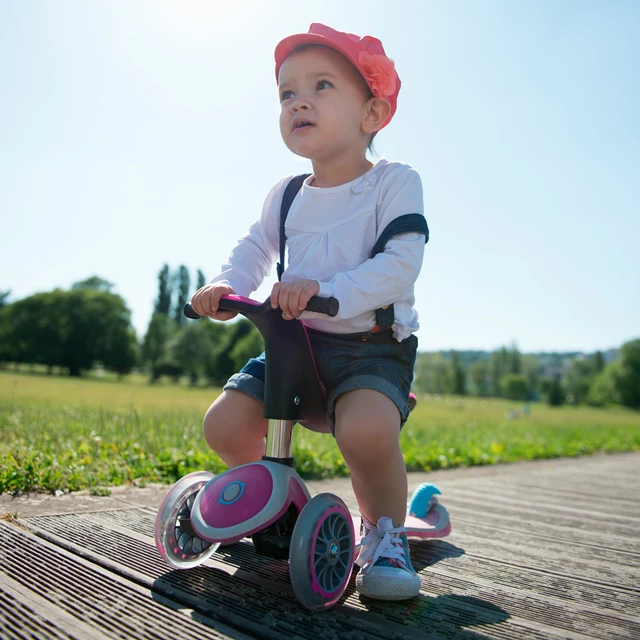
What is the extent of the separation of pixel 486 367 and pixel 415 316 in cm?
9973

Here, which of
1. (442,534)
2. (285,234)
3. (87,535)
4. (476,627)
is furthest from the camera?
(442,534)

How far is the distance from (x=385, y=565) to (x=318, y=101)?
149 cm

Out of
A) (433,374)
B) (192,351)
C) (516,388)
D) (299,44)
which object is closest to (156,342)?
(192,351)

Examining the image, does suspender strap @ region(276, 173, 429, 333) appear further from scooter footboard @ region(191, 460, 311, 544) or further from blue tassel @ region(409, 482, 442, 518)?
blue tassel @ region(409, 482, 442, 518)

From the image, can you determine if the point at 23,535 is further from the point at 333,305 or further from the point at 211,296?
the point at 333,305

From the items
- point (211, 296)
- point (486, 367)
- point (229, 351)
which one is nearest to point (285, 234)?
point (211, 296)

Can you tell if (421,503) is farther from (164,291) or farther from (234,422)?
(164,291)

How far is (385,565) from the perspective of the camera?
1761 mm

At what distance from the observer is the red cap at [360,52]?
6.77ft

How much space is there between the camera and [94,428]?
4199 millimetres

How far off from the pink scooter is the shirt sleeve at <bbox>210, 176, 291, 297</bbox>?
33cm

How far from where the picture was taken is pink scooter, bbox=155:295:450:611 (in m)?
1.57

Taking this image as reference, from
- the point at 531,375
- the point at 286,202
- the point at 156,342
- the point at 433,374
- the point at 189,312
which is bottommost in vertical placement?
the point at 189,312

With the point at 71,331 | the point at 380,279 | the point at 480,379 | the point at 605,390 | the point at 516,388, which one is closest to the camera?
the point at 380,279
